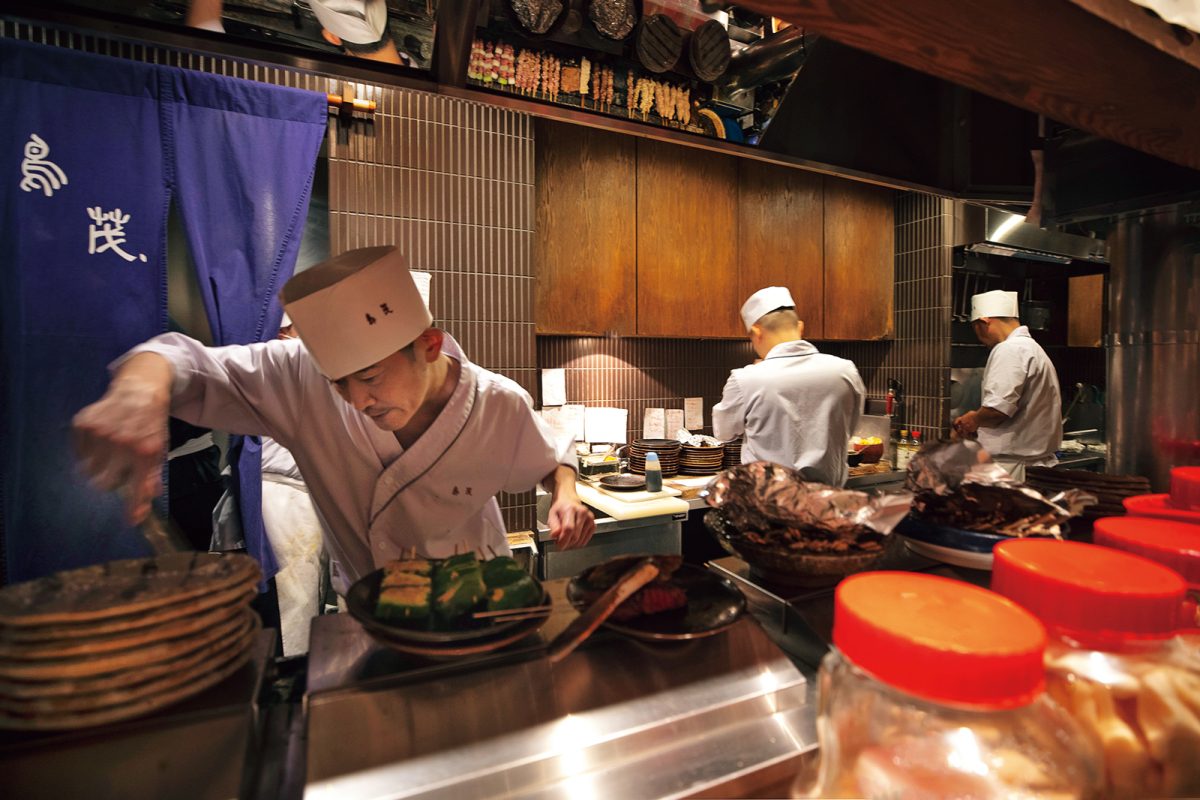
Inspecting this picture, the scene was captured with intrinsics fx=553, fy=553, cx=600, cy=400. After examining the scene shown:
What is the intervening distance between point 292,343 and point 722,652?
148 centimetres

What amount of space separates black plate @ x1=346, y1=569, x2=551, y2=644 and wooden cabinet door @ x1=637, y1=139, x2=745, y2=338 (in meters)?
3.13

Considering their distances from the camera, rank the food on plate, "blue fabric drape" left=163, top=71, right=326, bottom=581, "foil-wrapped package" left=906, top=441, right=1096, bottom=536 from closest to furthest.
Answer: the food on plate < "foil-wrapped package" left=906, top=441, right=1096, bottom=536 < "blue fabric drape" left=163, top=71, right=326, bottom=581

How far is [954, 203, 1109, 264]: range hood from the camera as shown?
451cm

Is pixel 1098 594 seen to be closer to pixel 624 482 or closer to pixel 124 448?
pixel 124 448

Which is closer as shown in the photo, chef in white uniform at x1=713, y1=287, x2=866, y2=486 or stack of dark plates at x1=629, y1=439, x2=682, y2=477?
chef in white uniform at x1=713, y1=287, x2=866, y2=486

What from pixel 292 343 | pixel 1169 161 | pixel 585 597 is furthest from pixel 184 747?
pixel 1169 161

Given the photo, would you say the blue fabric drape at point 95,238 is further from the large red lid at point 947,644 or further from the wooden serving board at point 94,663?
the large red lid at point 947,644

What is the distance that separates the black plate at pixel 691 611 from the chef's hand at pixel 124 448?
2.53ft

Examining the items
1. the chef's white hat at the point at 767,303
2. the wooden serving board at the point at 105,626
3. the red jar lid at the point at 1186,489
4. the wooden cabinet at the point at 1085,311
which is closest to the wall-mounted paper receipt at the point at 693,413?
the chef's white hat at the point at 767,303

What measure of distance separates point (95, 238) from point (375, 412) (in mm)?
1828

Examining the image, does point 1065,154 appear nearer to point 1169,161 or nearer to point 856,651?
point 1169,161

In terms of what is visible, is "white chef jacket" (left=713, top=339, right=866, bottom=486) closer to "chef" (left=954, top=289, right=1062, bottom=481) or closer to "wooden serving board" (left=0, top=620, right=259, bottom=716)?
"chef" (left=954, top=289, right=1062, bottom=481)

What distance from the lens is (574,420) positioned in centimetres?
398

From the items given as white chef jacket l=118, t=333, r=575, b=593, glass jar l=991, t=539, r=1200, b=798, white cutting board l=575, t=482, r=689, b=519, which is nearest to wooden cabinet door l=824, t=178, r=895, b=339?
white cutting board l=575, t=482, r=689, b=519
